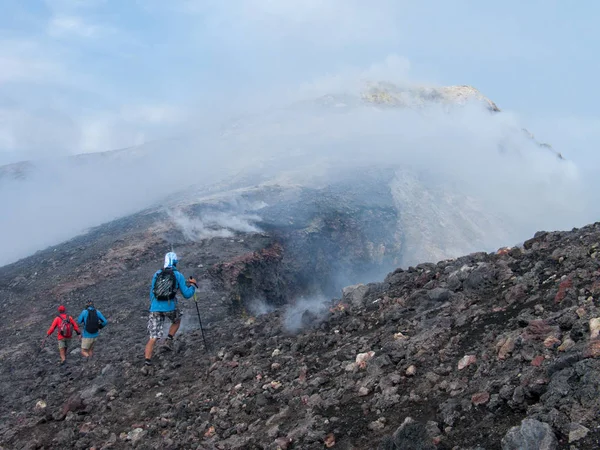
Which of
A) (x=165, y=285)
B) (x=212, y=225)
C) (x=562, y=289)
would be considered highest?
(x=165, y=285)

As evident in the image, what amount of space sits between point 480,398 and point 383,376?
1.36 meters

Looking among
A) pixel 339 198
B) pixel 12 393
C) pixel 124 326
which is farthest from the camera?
pixel 339 198

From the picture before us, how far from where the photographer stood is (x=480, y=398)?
168 inches

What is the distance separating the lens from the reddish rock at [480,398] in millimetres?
4230

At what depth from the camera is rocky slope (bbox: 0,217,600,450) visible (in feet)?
13.3

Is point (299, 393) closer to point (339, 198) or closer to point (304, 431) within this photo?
point (304, 431)

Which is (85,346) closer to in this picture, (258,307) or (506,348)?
(258,307)

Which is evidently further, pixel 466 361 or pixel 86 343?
pixel 86 343

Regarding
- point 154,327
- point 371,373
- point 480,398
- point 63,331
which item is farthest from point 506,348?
point 63,331

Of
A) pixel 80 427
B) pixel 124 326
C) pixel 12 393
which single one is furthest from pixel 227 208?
pixel 80 427

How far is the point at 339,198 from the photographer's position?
86.2 ft

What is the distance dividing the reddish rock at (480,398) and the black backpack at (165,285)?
547cm

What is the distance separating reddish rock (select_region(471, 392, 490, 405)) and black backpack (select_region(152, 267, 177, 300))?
5.47 metres

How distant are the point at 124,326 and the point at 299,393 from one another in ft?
25.3
